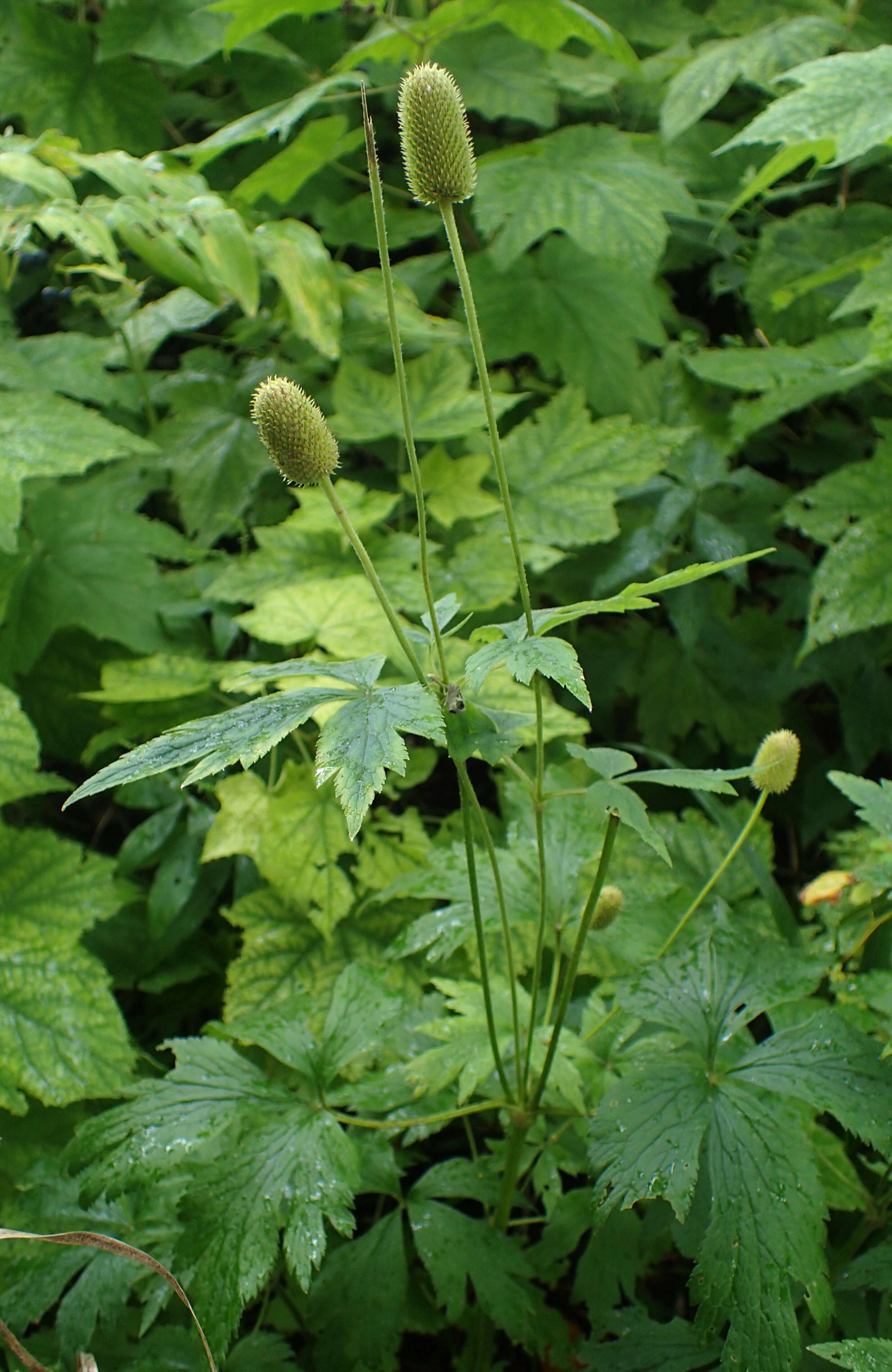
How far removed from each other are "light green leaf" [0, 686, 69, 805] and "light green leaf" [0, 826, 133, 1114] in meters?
0.16

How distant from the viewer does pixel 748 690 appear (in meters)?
1.99

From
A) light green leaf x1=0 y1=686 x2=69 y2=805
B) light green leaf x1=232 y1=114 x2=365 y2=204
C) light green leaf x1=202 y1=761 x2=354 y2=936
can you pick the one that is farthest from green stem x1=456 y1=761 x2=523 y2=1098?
light green leaf x1=232 y1=114 x2=365 y2=204

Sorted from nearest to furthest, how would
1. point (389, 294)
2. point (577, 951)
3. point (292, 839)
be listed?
point (389, 294), point (577, 951), point (292, 839)

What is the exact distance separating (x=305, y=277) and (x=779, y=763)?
4.75 ft

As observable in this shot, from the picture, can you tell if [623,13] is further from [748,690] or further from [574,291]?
[748,690]

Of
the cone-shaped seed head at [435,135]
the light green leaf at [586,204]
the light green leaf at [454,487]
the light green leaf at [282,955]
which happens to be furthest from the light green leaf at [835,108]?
the light green leaf at [282,955]

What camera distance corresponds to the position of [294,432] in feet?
2.48

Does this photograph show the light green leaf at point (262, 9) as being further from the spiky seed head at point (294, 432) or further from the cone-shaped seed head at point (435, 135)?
the spiky seed head at point (294, 432)

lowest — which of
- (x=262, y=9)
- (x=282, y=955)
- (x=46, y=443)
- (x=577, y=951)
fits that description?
(x=282, y=955)

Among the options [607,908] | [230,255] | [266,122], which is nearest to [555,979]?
[607,908]

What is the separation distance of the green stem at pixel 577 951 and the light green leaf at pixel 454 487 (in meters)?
1.06

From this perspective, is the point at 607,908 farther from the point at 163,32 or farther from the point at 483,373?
the point at 163,32

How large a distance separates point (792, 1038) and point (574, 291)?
1.84 m

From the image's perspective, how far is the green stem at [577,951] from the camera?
86 cm
